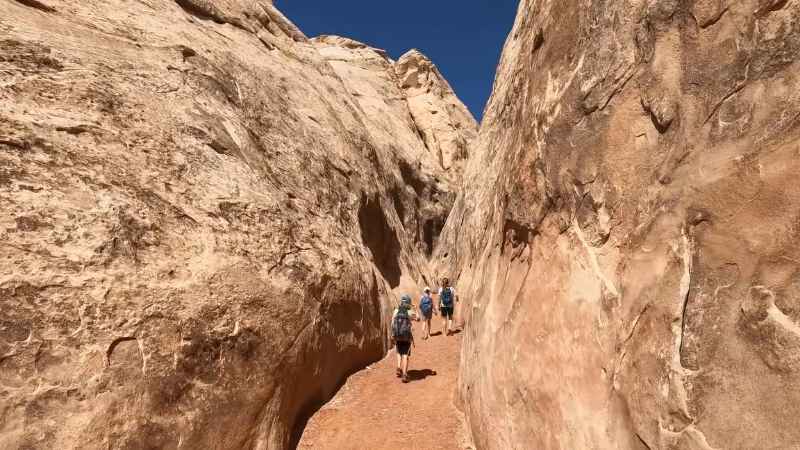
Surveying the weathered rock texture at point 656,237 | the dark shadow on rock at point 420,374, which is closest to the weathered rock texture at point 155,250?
the dark shadow on rock at point 420,374

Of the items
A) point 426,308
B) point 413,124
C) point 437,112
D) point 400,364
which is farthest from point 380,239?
point 437,112

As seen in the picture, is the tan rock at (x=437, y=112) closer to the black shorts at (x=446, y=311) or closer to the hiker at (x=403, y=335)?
the black shorts at (x=446, y=311)

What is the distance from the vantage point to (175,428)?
5340mm

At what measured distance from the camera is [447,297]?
12398 millimetres

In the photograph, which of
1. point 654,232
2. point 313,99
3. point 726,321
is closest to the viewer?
point 726,321

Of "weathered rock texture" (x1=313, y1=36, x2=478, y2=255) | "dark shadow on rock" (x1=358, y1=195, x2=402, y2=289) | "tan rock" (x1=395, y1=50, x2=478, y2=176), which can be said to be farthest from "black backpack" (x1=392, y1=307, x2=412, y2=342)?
"tan rock" (x1=395, y1=50, x2=478, y2=176)

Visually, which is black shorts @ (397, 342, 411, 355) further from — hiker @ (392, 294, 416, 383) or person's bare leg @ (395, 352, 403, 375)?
person's bare leg @ (395, 352, 403, 375)

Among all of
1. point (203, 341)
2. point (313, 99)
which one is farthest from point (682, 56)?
point (313, 99)

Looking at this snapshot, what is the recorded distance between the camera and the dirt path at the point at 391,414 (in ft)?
23.1

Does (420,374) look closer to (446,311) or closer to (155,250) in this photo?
(446,311)

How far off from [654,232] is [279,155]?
7.46m

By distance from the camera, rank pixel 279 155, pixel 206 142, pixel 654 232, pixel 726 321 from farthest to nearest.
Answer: pixel 279 155 → pixel 206 142 → pixel 654 232 → pixel 726 321

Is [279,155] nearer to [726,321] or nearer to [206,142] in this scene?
[206,142]

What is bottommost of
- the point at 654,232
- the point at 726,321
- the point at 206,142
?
the point at 726,321
